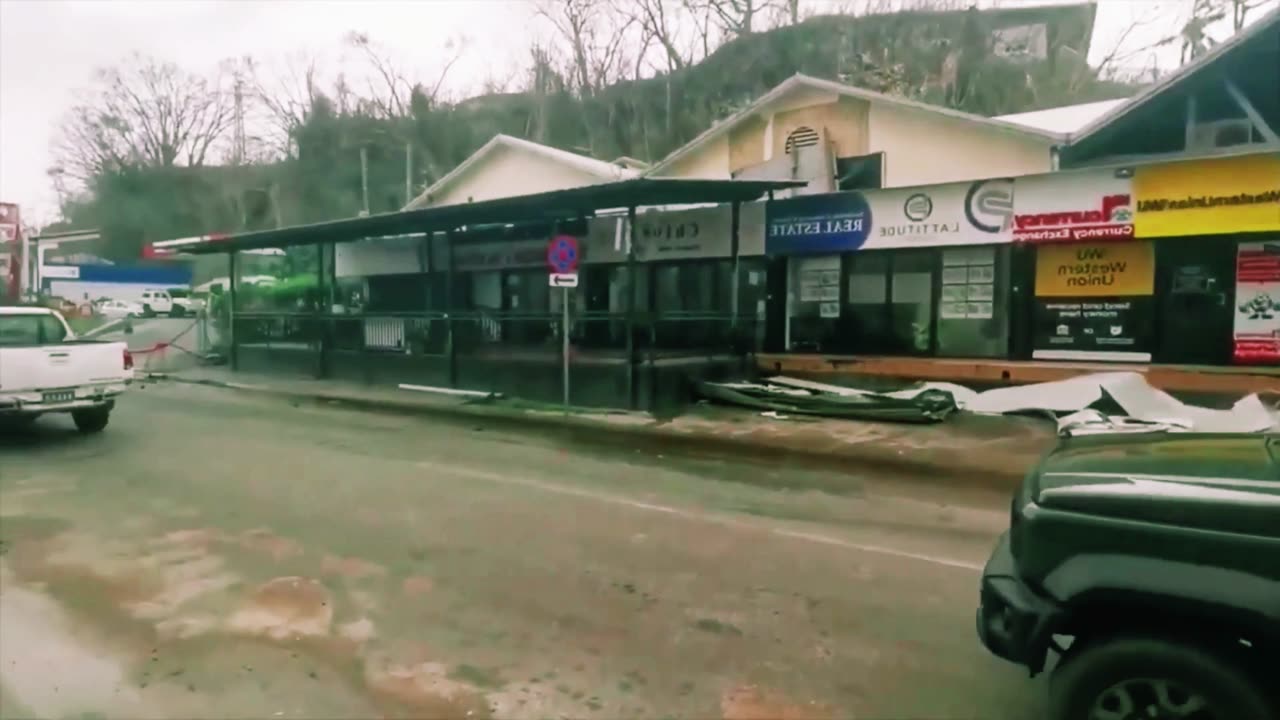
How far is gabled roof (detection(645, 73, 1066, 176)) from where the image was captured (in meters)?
15.2

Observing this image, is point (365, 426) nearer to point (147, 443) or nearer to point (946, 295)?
point (147, 443)

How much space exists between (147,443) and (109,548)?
5686 mm

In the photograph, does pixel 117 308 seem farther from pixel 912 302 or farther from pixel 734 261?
pixel 912 302


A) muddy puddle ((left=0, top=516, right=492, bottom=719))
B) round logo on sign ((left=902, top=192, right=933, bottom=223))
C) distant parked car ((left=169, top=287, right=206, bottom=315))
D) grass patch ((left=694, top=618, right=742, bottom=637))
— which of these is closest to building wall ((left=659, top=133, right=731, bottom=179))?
round logo on sign ((left=902, top=192, right=933, bottom=223))

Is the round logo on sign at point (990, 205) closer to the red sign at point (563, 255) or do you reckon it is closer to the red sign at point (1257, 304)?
the red sign at point (1257, 304)

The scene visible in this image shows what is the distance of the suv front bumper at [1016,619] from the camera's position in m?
3.16

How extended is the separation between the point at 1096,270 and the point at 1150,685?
41.2 feet

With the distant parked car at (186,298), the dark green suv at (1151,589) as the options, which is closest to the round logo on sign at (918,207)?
the dark green suv at (1151,589)

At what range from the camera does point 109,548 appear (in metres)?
6.94

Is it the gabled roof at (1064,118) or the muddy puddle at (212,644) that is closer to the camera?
the muddy puddle at (212,644)

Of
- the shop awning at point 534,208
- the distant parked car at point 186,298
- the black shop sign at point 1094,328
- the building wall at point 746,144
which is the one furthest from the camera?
the distant parked car at point 186,298

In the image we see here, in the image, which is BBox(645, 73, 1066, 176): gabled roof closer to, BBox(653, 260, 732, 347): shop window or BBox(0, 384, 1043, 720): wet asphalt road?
BBox(653, 260, 732, 347): shop window

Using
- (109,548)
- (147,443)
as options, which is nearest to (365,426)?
(147,443)

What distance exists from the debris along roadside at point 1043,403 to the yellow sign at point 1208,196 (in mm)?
2323
